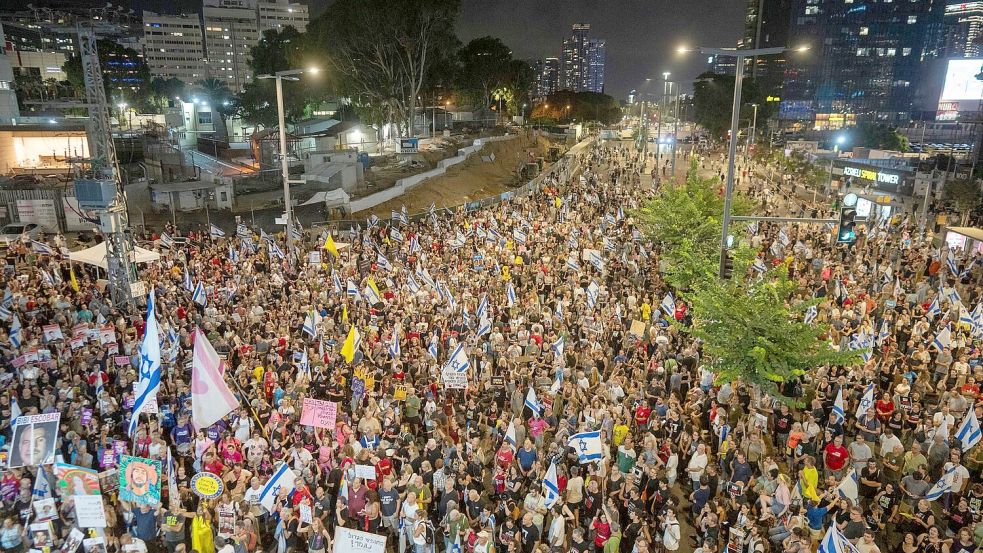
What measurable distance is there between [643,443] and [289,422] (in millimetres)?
6343

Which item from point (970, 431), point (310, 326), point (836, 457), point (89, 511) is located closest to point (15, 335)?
point (310, 326)

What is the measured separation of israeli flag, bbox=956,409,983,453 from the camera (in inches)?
410

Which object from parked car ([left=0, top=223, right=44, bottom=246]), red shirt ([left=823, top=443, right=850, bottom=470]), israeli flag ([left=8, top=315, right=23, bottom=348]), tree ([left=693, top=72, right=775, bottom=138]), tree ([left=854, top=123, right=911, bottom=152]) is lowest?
parked car ([left=0, top=223, right=44, bottom=246])

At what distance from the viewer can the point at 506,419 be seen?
1201 cm

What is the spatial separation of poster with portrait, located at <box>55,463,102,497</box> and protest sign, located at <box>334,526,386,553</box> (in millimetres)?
3564

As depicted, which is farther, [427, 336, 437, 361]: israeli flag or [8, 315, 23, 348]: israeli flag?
[8, 315, 23, 348]: israeli flag

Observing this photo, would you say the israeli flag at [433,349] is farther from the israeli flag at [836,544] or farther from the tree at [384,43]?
the tree at [384,43]

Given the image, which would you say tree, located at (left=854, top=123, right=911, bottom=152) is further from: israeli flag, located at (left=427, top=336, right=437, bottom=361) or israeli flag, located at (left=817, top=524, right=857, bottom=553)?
israeli flag, located at (left=817, top=524, right=857, bottom=553)

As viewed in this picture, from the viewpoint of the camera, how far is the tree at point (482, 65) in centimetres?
7925

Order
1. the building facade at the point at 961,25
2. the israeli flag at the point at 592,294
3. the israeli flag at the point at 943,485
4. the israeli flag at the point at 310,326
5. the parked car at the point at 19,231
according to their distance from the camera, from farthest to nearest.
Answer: the building facade at the point at 961,25 → the parked car at the point at 19,231 → the israeli flag at the point at 592,294 → the israeli flag at the point at 310,326 → the israeli flag at the point at 943,485

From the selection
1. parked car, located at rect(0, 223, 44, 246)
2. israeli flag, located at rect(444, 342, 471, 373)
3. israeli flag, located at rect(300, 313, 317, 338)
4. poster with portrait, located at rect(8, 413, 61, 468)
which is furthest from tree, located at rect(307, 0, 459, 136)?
poster with portrait, located at rect(8, 413, 61, 468)

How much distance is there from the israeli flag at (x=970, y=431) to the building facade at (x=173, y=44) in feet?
624

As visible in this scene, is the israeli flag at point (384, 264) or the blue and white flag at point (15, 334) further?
the israeli flag at point (384, 264)

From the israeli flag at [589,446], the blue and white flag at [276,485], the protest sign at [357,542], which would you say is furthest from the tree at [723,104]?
the protest sign at [357,542]
